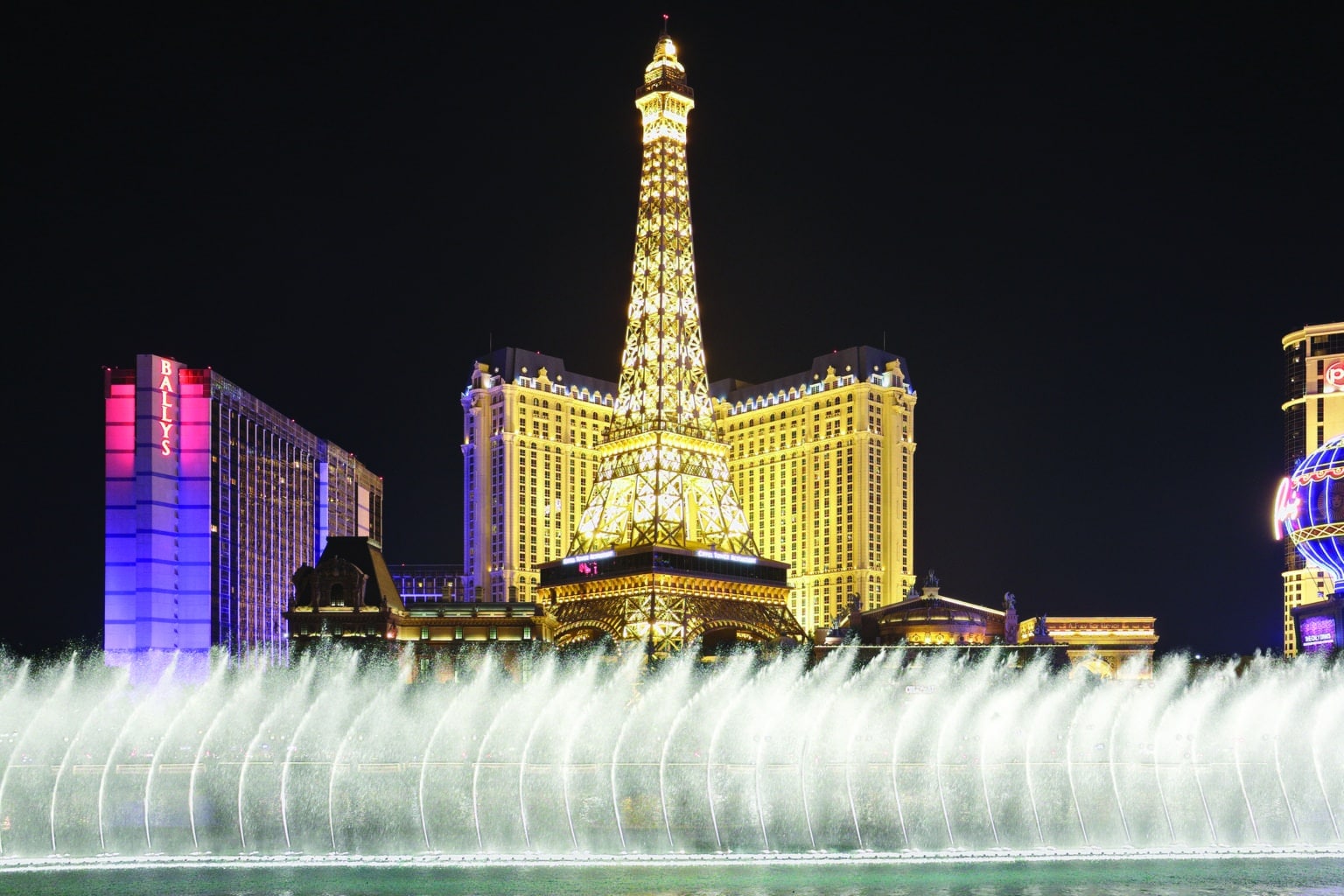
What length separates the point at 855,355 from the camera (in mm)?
165875

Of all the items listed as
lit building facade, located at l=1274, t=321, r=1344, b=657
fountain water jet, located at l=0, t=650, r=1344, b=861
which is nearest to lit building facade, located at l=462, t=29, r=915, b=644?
fountain water jet, located at l=0, t=650, r=1344, b=861

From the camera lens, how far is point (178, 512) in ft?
413

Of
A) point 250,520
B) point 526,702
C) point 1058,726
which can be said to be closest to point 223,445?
point 250,520

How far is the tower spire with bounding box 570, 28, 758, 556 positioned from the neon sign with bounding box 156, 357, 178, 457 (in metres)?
35.1

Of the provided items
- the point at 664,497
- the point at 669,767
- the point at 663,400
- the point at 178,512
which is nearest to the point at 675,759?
the point at 669,767

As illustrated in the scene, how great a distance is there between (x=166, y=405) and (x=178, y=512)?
8.88 meters

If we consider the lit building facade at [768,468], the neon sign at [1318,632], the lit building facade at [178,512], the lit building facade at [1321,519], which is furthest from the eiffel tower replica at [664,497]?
the lit building facade at [1321,519]

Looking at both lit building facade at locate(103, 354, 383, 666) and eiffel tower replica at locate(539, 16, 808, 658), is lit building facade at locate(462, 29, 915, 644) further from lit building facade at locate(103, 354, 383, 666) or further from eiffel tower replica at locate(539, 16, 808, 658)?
lit building facade at locate(103, 354, 383, 666)

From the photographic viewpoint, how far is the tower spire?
4631 inches

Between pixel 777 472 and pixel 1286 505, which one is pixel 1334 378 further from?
pixel 1286 505

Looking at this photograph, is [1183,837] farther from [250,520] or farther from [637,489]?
[250,520]

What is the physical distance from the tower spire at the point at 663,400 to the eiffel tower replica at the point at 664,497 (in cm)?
10

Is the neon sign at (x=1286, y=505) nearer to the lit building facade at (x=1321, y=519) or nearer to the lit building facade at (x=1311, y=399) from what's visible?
the lit building facade at (x=1321, y=519)

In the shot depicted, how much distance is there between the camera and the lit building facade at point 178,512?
12294cm
